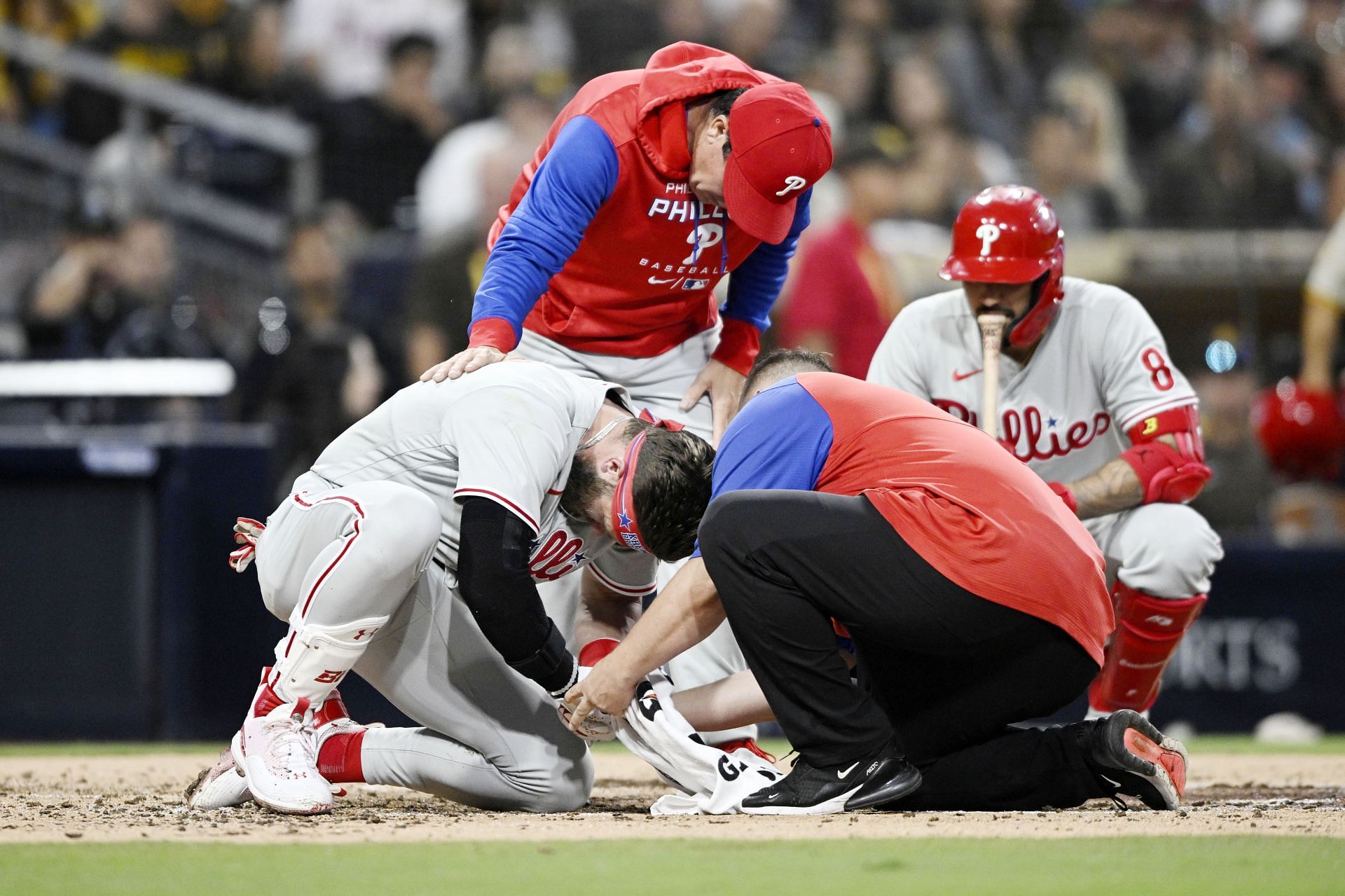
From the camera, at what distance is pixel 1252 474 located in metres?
8.04

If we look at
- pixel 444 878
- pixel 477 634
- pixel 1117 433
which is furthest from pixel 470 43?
pixel 444 878

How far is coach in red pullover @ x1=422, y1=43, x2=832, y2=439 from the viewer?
4.45 metres

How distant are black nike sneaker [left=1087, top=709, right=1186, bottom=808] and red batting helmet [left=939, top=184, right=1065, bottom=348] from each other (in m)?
1.64

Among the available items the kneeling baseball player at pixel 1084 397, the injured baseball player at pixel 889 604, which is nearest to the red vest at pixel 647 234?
the kneeling baseball player at pixel 1084 397

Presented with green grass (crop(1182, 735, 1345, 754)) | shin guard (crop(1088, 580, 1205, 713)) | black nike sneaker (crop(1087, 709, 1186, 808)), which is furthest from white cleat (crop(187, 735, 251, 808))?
green grass (crop(1182, 735, 1345, 754))

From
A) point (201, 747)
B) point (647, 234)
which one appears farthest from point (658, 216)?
point (201, 747)

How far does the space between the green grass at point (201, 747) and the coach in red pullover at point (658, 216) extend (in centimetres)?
219

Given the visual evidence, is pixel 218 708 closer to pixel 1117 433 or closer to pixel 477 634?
pixel 477 634

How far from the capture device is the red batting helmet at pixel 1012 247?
504 centimetres

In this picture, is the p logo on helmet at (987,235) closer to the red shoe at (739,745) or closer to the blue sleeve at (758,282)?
the blue sleeve at (758,282)

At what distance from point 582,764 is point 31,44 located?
24.1 ft

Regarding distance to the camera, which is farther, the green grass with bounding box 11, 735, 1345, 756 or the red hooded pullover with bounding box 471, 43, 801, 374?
the green grass with bounding box 11, 735, 1345, 756

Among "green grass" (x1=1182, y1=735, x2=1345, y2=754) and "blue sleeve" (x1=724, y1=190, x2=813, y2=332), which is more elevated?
"blue sleeve" (x1=724, y1=190, x2=813, y2=332)

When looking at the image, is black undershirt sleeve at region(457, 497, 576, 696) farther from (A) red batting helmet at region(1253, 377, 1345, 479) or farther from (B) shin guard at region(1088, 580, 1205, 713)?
(A) red batting helmet at region(1253, 377, 1345, 479)
